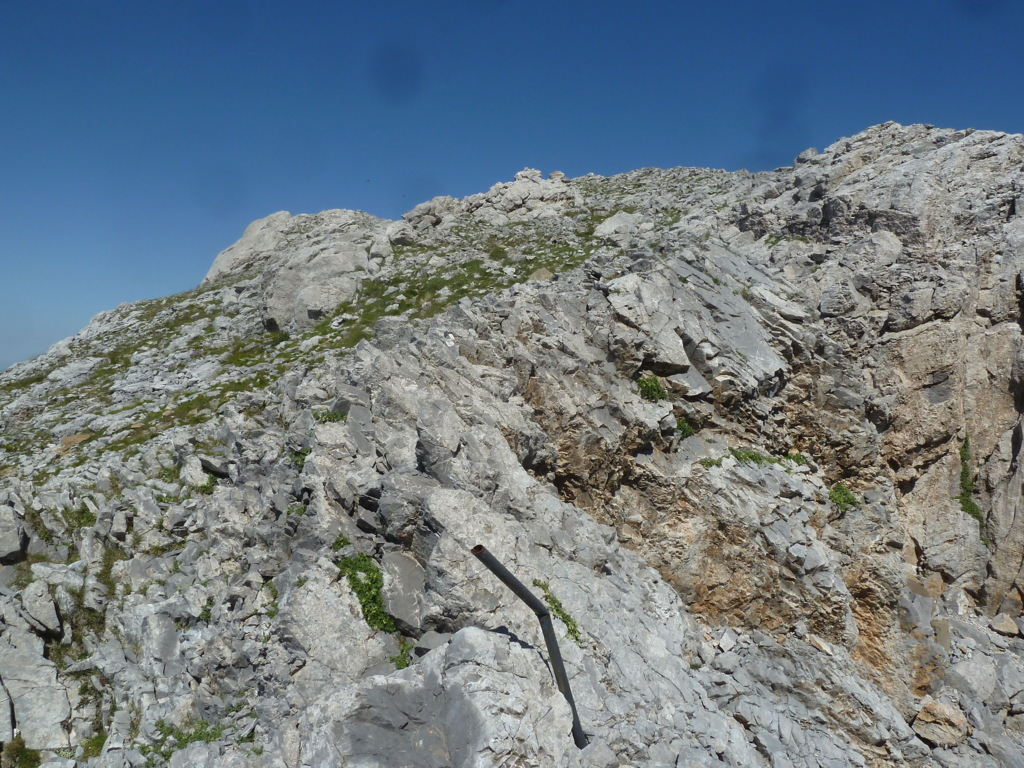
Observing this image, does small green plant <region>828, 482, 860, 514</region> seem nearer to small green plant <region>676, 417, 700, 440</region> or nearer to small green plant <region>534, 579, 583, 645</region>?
small green plant <region>676, 417, 700, 440</region>

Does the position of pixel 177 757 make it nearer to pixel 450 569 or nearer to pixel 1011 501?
pixel 450 569

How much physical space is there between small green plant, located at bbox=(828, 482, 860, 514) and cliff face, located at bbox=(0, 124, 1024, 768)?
231 mm

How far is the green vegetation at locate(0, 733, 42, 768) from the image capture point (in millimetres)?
10711

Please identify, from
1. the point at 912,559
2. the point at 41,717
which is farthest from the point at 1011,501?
the point at 41,717

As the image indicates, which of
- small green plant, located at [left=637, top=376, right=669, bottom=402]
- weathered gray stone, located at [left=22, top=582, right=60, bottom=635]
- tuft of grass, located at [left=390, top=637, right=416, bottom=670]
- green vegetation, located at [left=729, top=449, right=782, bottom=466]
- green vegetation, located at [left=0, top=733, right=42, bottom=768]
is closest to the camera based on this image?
tuft of grass, located at [left=390, top=637, right=416, bottom=670]

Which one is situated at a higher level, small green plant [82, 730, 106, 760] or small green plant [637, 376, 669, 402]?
small green plant [637, 376, 669, 402]

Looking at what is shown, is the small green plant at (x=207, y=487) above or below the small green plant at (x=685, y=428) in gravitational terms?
above

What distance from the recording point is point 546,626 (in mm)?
9898

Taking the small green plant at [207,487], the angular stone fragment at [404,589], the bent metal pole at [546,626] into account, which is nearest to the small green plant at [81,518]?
the small green plant at [207,487]

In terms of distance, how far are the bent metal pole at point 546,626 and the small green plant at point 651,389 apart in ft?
32.6

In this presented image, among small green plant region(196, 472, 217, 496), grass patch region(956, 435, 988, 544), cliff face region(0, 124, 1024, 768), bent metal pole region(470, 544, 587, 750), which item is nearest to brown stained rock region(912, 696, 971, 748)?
cliff face region(0, 124, 1024, 768)

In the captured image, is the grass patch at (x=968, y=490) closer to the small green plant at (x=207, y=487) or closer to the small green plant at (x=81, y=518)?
the small green plant at (x=207, y=487)

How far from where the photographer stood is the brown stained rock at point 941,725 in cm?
1552

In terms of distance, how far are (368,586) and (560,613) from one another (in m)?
3.88
